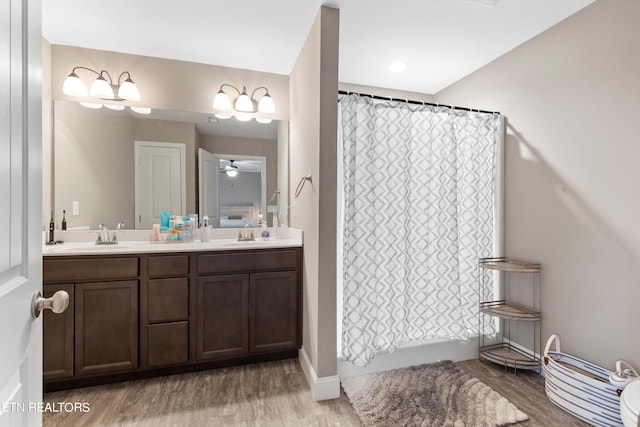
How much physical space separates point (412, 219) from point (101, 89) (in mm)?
2542

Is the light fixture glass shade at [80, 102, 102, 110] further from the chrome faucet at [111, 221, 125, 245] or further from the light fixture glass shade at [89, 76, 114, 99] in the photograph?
the chrome faucet at [111, 221, 125, 245]

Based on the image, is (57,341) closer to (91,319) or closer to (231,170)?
(91,319)

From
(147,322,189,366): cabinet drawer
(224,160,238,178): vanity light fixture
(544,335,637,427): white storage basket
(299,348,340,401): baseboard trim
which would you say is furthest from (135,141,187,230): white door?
(544,335,637,427): white storage basket

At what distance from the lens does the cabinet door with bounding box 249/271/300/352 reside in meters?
2.26

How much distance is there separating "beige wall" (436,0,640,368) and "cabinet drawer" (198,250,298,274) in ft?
5.89

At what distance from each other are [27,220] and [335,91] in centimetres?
162

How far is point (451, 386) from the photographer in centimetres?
203

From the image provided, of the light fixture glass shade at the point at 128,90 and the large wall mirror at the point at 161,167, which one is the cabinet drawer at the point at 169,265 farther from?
the light fixture glass shade at the point at 128,90

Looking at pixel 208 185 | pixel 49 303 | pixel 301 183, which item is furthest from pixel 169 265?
pixel 49 303

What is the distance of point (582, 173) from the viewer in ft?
6.46

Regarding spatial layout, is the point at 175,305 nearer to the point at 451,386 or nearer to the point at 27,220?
the point at 27,220

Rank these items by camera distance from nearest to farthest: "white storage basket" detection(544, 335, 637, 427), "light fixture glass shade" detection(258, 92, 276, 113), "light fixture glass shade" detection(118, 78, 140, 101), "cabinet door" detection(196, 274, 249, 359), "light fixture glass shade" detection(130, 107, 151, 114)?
"white storage basket" detection(544, 335, 637, 427), "cabinet door" detection(196, 274, 249, 359), "light fixture glass shade" detection(118, 78, 140, 101), "light fixture glass shade" detection(130, 107, 151, 114), "light fixture glass shade" detection(258, 92, 276, 113)

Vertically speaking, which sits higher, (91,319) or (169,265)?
(169,265)

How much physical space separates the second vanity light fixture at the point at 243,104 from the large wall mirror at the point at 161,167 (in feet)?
0.33
